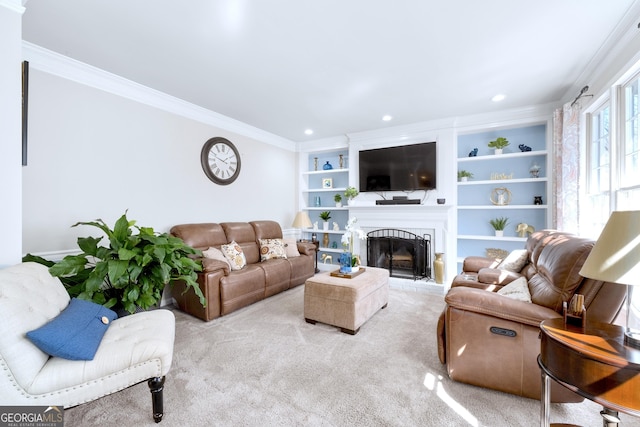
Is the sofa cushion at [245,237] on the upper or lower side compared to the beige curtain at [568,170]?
lower

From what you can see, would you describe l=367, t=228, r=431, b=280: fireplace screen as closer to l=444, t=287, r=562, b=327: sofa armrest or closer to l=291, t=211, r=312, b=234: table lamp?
l=291, t=211, r=312, b=234: table lamp

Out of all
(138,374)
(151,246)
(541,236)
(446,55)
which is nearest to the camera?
(138,374)

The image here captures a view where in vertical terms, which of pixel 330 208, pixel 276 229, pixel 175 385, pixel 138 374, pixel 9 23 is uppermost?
pixel 9 23

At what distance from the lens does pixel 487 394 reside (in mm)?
1789

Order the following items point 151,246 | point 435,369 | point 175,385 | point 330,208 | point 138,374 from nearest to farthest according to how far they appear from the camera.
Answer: point 138,374 < point 175,385 < point 435,369 < point 151,246 < point 330,208

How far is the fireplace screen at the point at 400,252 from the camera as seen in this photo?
4.54 meters

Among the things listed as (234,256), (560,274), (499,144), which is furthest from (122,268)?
(499,144)

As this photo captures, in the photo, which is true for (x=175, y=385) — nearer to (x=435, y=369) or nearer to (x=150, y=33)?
(x=435, y=369)

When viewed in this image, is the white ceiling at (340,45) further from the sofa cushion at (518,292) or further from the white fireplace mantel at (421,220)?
the sofa cushion at (518,292)

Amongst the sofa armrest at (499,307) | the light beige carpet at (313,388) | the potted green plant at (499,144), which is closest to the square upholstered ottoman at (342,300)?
the light beige carpet at (313,388)

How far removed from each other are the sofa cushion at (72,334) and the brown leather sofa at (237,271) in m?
1.20

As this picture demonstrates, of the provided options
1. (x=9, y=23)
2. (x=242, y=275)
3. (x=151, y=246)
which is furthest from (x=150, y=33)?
(x=242, y=275)

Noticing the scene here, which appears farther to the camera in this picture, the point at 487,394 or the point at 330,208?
the point at 330,208

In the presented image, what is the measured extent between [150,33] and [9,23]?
32.8 inches
